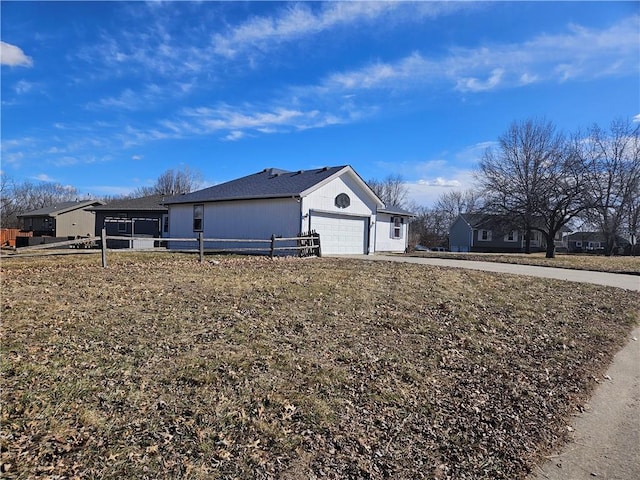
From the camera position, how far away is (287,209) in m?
20.2

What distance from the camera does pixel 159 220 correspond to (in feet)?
111

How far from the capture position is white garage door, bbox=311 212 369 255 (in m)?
21.0

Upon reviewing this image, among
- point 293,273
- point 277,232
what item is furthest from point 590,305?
point 277,232

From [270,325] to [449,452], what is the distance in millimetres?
3416

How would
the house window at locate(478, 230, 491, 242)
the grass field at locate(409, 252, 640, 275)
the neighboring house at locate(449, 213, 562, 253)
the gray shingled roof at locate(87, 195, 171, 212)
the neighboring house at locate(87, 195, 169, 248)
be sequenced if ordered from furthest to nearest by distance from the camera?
the house window at locate(478, 230, 491, 242) < the neighboring house at locate(449, 213, 562, 253) < the gray shingled roof at locate(87, 195, 171, 212) < the neighboring house at locate(87, 195, 169, 248) < the grass field at locate(409, 252, 640, 275)

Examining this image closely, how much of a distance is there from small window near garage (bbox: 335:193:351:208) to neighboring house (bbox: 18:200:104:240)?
3057 centimetres

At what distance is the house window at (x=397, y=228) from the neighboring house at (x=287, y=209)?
145 inches

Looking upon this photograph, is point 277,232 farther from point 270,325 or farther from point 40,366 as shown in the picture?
point 40,366

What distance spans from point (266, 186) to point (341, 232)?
15.6ft

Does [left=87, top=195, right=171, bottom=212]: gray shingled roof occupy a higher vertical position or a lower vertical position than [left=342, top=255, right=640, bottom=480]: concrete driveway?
higher

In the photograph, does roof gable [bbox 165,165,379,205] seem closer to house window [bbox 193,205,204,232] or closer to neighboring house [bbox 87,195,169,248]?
house window [bbox 193,205,204,232]

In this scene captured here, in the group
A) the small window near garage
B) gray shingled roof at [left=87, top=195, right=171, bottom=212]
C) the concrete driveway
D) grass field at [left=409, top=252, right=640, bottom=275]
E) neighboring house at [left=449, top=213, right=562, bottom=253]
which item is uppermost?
gray shingled roof at [left=87, top=195, right=171, bottom=212]

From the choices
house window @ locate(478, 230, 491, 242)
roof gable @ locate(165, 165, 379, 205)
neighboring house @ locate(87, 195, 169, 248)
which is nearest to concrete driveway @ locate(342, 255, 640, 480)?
roof gable @ locate(165, 165, 379, 205)

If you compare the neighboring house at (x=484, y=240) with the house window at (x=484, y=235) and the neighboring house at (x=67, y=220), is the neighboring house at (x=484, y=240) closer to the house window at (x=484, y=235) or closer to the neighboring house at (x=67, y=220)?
the house window at (x=484, y=235)
